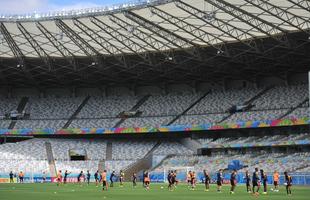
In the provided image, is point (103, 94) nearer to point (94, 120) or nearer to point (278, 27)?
point (94, 120)

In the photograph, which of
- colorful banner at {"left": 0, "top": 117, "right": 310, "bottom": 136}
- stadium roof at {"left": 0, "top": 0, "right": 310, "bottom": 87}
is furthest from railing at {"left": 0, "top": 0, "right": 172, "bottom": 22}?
colorful banner at {"left": 0, "top": 117, "right": 310, "bottom": 136}

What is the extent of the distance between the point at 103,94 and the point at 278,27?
39.7m

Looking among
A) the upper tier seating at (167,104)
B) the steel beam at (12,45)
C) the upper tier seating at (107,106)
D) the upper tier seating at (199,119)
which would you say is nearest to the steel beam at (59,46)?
the steel beam at (12,45)

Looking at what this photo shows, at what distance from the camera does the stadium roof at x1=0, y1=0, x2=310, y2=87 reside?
2035 inches

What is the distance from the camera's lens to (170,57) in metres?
66.7

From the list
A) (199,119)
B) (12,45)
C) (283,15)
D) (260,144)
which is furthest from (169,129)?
(283,15)

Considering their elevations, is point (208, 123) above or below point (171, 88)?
below

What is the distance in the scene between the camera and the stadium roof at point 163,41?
51.7 meters

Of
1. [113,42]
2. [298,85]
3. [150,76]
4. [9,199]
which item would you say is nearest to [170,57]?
[113,42]

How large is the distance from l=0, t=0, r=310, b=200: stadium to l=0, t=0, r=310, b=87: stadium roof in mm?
152

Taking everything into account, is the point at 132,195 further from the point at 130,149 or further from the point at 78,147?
the point at 78,147

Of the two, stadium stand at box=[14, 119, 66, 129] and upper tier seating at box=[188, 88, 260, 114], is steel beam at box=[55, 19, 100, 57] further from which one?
stadium stand at box=[14, 119, 66, 129]

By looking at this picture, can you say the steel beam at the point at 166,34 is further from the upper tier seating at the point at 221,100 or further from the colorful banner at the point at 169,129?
the upper tier seating at the point at 221,100

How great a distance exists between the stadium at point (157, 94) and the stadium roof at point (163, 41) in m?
0.15
